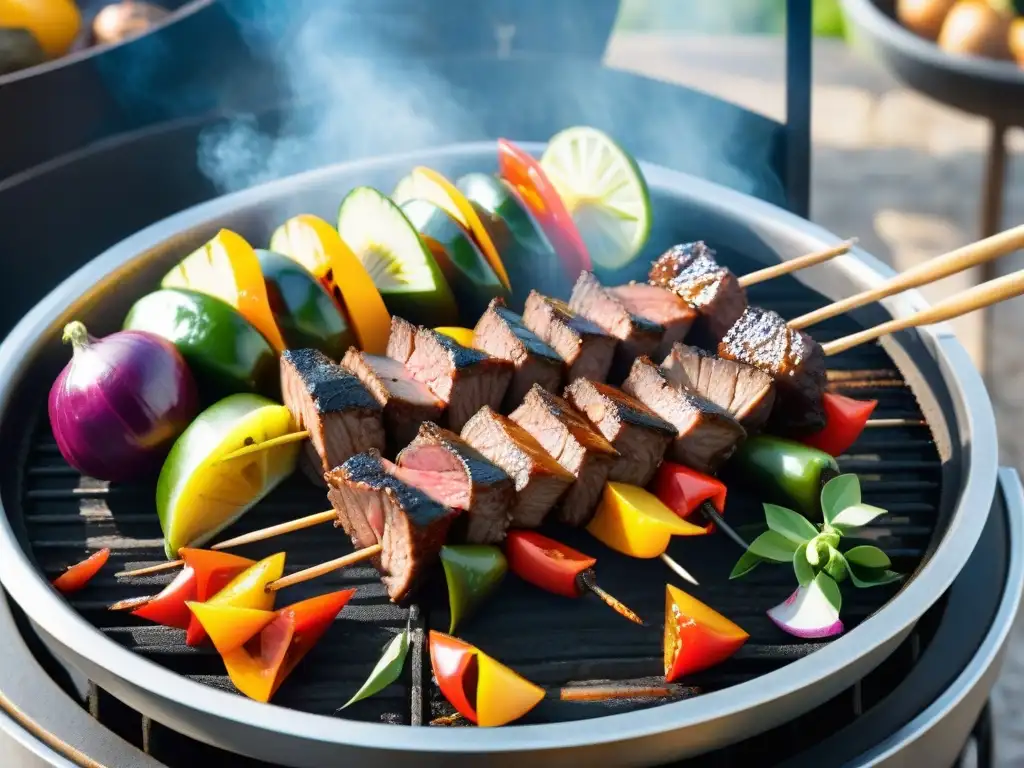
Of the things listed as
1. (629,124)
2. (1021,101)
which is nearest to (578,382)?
(629,124)

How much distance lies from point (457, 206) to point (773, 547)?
1.38m

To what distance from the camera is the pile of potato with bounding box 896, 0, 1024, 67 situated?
5.46 meters

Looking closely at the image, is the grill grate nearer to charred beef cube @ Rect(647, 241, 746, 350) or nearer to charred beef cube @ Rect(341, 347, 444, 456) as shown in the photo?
charred beef cube @ Rect(341, 347, 444, 456)

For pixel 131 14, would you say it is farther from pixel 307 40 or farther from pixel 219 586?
pixel 219 586

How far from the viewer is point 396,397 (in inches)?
106

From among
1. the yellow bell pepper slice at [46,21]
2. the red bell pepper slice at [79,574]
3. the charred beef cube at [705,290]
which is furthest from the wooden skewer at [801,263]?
the yellow bell pepper slice at [46,21]

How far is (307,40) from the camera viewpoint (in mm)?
4566

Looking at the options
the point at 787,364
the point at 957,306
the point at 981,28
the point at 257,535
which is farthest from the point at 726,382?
the point at 981,28

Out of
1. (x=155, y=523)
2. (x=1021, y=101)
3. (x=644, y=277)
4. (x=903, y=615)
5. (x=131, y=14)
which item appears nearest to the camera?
(x=903, y=615)

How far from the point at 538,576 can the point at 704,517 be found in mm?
492

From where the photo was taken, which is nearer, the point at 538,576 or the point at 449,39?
the point at 538,576

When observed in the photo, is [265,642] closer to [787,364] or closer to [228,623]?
[228,623]

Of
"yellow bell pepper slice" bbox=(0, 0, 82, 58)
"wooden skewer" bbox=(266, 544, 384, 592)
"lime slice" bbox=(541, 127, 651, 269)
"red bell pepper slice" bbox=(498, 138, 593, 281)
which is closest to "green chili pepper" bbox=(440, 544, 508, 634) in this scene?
"wooden skewer" bbox=(266, 544, 384, 592)

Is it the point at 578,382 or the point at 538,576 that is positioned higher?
the point at 578,382
